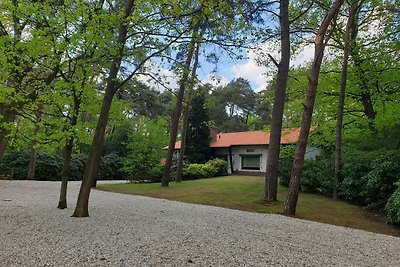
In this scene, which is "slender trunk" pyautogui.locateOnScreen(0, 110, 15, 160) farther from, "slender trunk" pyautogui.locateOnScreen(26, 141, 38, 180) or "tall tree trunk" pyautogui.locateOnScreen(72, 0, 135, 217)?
"slender trunk" pyautogui.locateOnScreen(26, 141, 38, 180)

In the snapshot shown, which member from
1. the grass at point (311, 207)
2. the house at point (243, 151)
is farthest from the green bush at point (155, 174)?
the house at point (243, 151)

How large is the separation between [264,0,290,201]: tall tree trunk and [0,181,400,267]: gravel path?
124 inches

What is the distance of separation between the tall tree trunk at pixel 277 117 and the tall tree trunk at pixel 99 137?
20.1 feet

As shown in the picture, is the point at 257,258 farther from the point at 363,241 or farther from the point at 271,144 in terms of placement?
the point at 271,144

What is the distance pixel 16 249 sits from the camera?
4871mm

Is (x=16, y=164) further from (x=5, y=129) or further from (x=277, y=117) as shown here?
(x=277, y=117)

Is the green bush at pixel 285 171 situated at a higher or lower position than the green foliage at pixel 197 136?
lower

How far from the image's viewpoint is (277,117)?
11758mm

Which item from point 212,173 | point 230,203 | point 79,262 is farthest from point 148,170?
point 79,262

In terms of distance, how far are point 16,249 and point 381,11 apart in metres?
15.6

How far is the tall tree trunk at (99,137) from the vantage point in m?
7.97

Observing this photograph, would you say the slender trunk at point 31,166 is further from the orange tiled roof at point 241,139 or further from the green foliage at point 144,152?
the orange tiled roof at point 241,139

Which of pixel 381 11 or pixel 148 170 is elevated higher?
pixel 381 11

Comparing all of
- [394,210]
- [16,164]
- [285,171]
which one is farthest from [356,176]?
[16,164]
